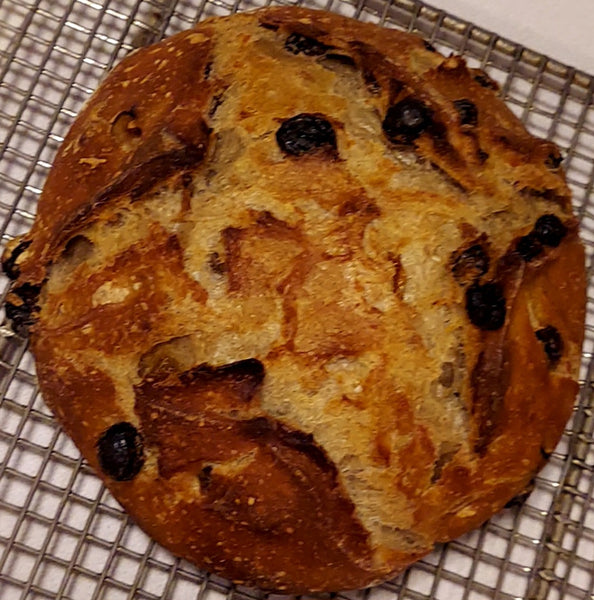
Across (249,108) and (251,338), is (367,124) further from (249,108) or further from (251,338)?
(251,338)

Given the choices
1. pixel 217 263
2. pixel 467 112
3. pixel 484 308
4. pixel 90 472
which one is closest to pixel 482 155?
pixel 467 112

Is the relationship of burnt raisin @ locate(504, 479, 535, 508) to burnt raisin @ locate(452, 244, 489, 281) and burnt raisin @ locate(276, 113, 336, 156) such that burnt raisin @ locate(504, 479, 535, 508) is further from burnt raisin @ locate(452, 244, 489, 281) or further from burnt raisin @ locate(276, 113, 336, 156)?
burnt raisin @ locate(276, 113, 336, 156)

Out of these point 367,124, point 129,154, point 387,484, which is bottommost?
point 387,484

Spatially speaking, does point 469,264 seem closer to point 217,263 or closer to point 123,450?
point 217,263

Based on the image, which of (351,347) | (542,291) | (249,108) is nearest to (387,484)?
(351,347)

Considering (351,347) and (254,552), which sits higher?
(351,347)

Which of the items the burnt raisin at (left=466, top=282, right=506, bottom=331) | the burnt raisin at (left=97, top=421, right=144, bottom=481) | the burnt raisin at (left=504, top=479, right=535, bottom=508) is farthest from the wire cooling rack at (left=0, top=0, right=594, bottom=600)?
the burnt raisin at (left=466, top=282, right=506, bottom=331)
